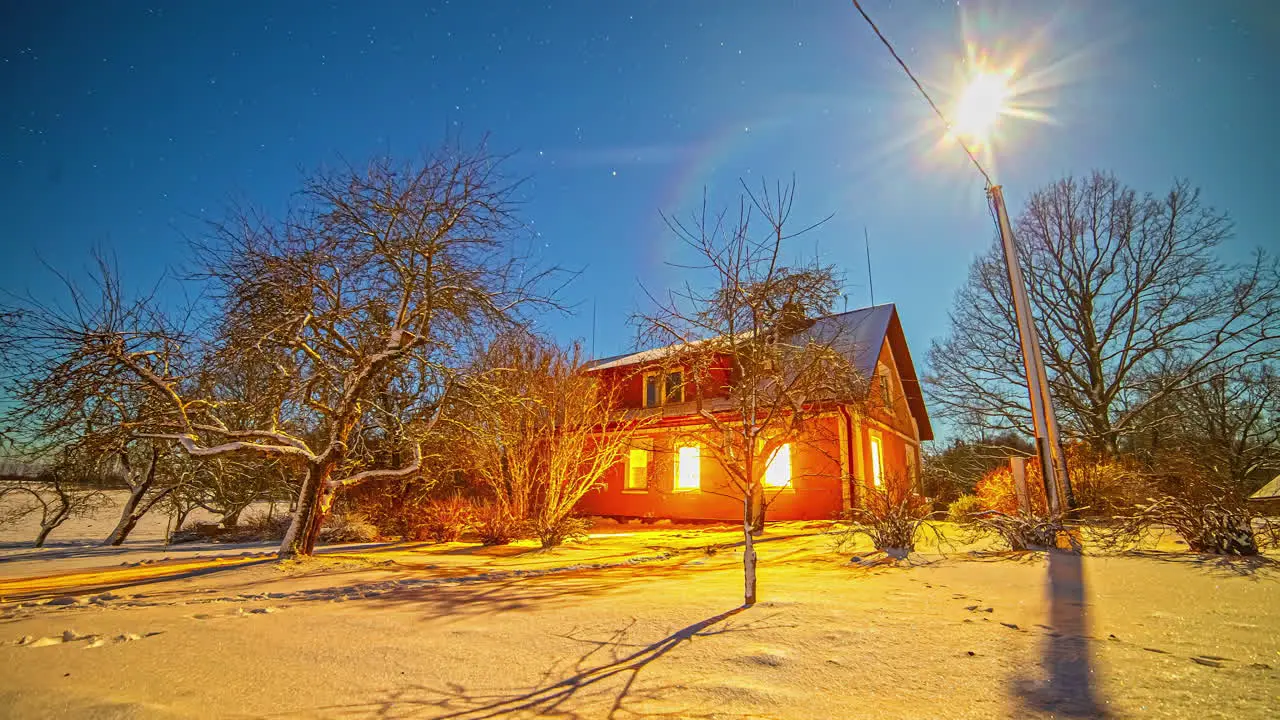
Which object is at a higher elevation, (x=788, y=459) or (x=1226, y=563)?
(x=788, y=459)

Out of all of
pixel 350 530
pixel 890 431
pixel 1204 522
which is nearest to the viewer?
pixel 1204 522

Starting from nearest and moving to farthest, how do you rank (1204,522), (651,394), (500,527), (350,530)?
(1204,522)
(500,527)
(350,530)
(651,394)

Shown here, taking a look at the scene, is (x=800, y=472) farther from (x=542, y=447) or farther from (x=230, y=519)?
(x=230, y=519)

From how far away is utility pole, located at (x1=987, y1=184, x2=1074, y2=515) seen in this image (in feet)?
26.2

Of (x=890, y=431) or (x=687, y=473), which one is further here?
(x=890, y=431)

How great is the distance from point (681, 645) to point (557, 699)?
3.42ft

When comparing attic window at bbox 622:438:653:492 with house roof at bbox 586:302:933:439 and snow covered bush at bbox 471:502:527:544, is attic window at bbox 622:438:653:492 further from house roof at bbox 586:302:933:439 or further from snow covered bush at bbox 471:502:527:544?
snow covered bush at bbox 471:502:527:544

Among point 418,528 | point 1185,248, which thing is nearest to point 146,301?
point 418,528

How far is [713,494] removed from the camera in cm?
1472

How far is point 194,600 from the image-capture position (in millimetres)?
5598

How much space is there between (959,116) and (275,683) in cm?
972

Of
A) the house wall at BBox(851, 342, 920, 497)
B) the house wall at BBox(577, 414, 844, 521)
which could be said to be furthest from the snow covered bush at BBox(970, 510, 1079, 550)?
the house wall at BBox(851, 342, 920, 497)

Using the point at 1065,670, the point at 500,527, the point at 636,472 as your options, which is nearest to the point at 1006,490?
the point at 636,472

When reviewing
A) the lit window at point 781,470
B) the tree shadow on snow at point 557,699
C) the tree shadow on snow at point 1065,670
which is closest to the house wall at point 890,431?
the lit window at point 781,470
